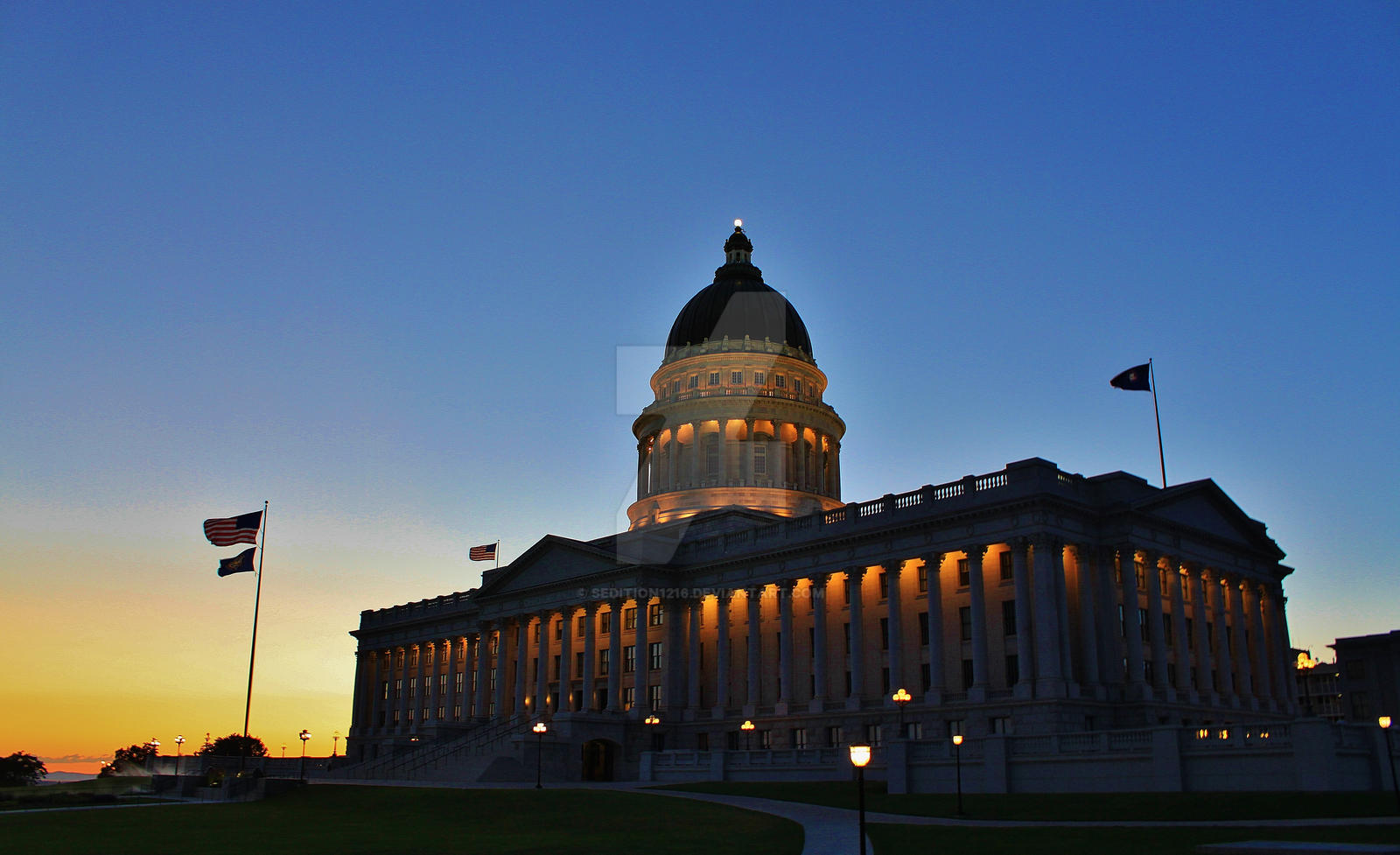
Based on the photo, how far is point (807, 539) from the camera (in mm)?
73500

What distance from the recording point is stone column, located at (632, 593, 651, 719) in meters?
80.1

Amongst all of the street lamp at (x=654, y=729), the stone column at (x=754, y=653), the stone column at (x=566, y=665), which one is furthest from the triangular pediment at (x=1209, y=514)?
the stone column at (x=566, y=665)

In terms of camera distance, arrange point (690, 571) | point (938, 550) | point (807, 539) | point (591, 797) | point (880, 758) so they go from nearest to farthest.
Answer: point (591, 797), point (880, 758), point (938, 550), point (807, 539), point (690, 571)

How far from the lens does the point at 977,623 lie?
63344 millimetres

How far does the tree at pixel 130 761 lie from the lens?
86.8 metres

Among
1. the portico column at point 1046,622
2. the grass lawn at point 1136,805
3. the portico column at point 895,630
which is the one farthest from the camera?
the portico column at point 895,630

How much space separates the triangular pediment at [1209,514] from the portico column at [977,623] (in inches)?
367

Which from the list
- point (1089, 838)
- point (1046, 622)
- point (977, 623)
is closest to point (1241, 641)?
point (1046, 622)

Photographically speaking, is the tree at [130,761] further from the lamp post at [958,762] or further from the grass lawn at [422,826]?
the lamp post at [958,762]

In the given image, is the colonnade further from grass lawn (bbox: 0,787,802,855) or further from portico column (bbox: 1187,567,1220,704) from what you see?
grass lawn (bbox: 0,787,802,855)

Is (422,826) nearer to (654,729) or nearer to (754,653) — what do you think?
(754,653)

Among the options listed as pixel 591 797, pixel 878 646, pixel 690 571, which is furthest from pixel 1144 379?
pixel 591 797

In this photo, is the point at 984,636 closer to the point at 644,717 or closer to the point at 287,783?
the point at 644,717

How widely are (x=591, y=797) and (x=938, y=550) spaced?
89.0 feet
